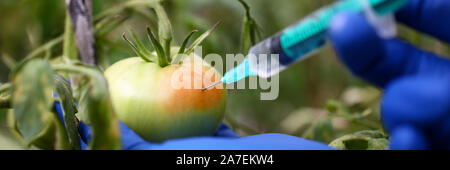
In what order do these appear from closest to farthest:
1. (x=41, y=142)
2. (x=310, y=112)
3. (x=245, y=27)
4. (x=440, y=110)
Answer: (x=440, y=110) → (x=41, y=142) → (x=245, y=27) → (x=310, y=112)

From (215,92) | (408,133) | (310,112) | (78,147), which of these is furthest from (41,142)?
(310,112)

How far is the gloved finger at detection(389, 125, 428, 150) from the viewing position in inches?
11.0

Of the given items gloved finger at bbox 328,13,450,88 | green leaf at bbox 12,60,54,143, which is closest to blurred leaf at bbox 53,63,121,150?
green leaf at bbox 12,60,54,143

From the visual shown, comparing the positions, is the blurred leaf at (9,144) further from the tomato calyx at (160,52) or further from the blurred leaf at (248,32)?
the blurred leaf at (248,32)

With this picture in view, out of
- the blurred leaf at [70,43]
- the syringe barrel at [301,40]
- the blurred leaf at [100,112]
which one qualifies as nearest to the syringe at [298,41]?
the syringe barrel at [301,40]

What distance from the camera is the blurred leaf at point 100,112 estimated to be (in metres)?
0.30

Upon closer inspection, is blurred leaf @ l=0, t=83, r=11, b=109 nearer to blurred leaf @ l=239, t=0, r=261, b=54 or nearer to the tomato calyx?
the tomato calyx

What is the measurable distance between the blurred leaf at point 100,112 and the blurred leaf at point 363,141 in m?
0.22

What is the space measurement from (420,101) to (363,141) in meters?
0.18

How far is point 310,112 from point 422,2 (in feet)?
2.32

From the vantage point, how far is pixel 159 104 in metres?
0.38
